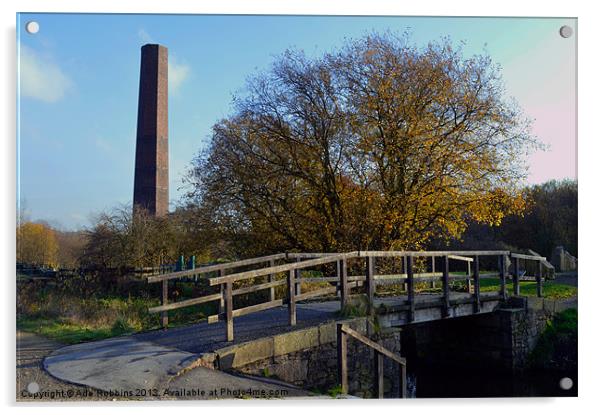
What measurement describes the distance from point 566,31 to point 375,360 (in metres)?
5.55

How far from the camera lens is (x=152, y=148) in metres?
20.9

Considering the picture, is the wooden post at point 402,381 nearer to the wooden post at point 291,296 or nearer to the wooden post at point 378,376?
the wooden post at point 378,376

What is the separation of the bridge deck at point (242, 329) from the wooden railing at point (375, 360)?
32.8 inches

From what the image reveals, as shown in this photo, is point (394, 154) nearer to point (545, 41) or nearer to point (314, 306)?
point (314, 306)

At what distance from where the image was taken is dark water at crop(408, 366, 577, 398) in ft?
34.1

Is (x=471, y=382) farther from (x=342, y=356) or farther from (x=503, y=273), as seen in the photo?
(x=342, y=356)

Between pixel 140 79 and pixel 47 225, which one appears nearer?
pixel 47 225

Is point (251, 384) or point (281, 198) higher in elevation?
point (281, 198)

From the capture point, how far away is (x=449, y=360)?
13000 mm

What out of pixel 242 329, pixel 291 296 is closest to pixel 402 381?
pixel 291 296

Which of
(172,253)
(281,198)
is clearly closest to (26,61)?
(281,198)

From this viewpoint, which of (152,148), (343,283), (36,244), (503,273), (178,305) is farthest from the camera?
(152,148)

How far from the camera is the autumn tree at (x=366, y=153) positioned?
13953 millimetres
